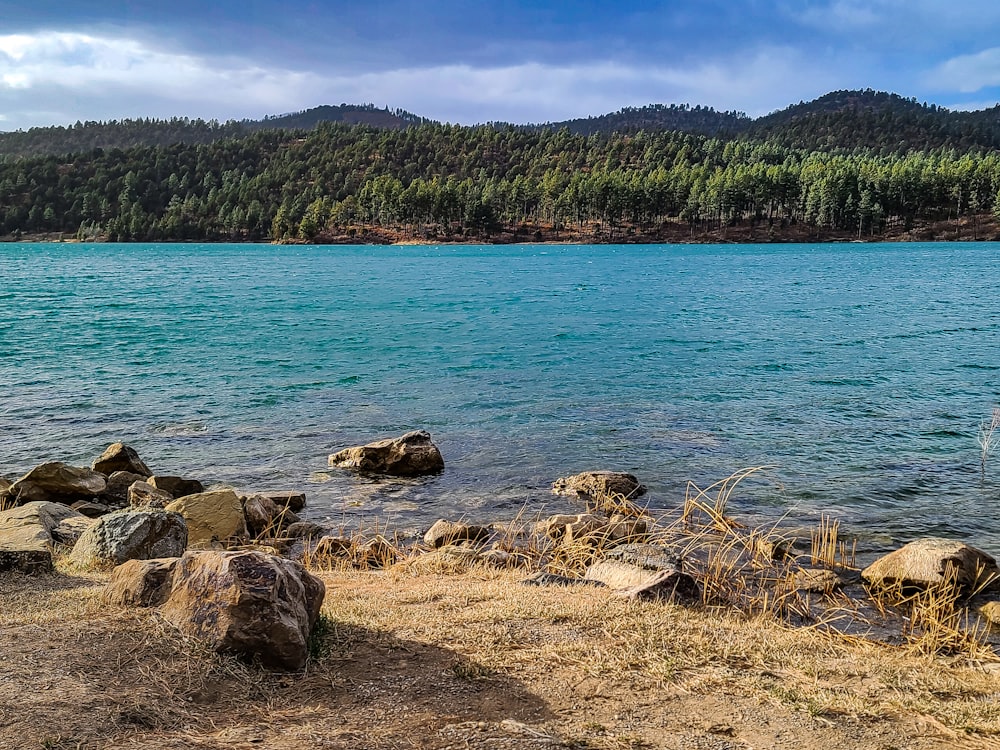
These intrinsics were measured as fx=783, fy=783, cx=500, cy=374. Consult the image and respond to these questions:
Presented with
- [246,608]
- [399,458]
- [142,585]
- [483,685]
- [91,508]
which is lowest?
[91,508]

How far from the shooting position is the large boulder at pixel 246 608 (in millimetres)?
5879

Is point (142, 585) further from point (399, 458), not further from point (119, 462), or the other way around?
point (119, 462)

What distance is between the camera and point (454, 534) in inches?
472

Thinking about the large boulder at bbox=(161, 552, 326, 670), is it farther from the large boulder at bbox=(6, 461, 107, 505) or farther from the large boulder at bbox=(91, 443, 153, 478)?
the large boulder at bbox=(91, 443, 153, 478)

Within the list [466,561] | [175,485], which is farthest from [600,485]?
[175,485]

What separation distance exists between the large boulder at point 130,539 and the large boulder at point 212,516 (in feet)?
6.89

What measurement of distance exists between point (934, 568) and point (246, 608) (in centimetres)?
838

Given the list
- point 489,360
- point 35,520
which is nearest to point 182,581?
point 35,520

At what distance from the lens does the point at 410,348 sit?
112ft

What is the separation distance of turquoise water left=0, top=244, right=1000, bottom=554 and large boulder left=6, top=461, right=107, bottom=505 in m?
2.45

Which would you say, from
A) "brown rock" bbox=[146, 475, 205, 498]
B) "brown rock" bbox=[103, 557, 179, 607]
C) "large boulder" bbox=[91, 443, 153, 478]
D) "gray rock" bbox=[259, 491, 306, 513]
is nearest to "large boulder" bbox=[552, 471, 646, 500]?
"gray rock" bbox=[259, 491, 306, 513]

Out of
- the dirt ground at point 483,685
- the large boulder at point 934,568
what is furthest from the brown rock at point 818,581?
the dirt ground at point 483,685

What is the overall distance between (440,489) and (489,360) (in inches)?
605

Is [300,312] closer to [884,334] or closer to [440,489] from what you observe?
[884,334]
